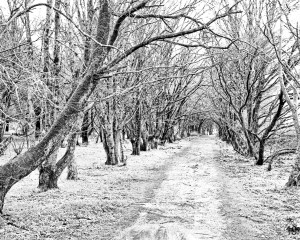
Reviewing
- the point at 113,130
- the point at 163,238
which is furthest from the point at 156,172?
the point at 163,238

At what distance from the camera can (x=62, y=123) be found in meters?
6.63

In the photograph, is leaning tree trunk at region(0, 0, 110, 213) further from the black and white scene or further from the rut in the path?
the rut in the path

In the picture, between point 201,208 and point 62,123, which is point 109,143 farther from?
point 62,123

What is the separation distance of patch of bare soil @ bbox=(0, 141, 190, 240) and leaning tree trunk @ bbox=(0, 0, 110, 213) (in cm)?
84

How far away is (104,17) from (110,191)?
5567 mm

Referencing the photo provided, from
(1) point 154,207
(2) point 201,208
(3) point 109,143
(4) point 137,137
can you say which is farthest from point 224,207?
(4) point 137,137

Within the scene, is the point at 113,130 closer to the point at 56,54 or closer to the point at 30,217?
the point at 56,54

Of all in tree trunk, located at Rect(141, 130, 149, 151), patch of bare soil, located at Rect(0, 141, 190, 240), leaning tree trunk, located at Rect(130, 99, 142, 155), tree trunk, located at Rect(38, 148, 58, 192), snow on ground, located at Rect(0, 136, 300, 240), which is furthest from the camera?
tree trunk, located at Rect(141, 130, 149, 151)

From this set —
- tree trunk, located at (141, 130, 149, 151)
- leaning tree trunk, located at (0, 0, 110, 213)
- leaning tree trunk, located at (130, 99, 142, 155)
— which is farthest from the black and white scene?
tree trunk, located at (141, 130, 149, 151)

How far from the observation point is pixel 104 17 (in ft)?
21.4

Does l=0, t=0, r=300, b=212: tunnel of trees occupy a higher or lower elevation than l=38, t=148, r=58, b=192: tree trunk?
higher

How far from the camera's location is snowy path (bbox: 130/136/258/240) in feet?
21.2

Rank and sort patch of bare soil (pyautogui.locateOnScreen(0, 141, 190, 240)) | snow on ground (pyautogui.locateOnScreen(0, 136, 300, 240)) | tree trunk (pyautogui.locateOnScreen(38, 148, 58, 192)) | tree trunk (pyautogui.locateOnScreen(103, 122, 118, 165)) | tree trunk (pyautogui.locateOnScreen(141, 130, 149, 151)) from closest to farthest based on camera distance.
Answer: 1. patch of bare soil (pyautogui.locateOnScreen(0, 141, 190, 240))
2. snow on ground (pyautogui.locateOnScreen(0, 136, 300, 240))
3. tree trunk (pyautogui.locateOnScreen(38, 148, 58, 192))
4. tree trunk (pyautogui.locateOnScreen(103, 122, 118, 165))
5. tree trunk (pyautogui.locateOnScreen(141, 130, 149, 151))

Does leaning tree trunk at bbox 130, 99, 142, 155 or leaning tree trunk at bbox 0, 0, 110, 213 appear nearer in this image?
leaning tree trunk at bbox 0, 0, 110, 213
